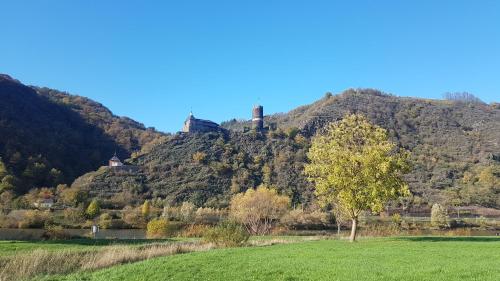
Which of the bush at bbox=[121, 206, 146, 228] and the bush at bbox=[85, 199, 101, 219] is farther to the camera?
the bush at bbox=[85, 199, 101, 219]

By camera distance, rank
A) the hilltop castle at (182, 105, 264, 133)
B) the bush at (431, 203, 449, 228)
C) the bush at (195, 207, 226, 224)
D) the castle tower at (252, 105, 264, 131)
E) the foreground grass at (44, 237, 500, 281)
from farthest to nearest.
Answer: the castle tower at (252, 105, 264, 131)
the hilltop castle at (182, 105, 264, 133)
the bush at (431, 203, 449, 228)
the bush at (195, 207, 226, 224)
the foreground grass at (44, 237, 500, 281)

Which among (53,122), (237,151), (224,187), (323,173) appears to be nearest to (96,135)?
(53,122)

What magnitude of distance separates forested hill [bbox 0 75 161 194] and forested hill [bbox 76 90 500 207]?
1241cm

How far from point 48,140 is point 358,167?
109803 mm

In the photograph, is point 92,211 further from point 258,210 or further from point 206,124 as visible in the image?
point 206,124

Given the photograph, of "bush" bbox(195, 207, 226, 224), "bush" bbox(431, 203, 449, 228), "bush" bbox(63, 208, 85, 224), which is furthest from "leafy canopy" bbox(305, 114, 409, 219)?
"bush" bbox(63, 208, 85, 224)

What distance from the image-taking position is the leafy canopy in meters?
28.0

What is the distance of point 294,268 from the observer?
1443 cm

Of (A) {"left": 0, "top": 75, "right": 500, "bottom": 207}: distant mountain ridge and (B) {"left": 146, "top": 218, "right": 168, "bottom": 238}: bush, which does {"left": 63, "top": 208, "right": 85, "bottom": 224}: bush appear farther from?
(B) {"left": 146, "top": 218, "right": 168, "bottom": 238}: bush

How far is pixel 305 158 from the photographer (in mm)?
114562

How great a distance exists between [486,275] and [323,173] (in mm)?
17678

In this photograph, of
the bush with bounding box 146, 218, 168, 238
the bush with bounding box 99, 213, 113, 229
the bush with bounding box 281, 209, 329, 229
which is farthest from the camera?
the bush with bounding box 281, 209, 329, 229

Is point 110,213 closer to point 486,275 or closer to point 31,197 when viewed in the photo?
point 31,197

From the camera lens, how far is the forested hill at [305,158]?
322ft
